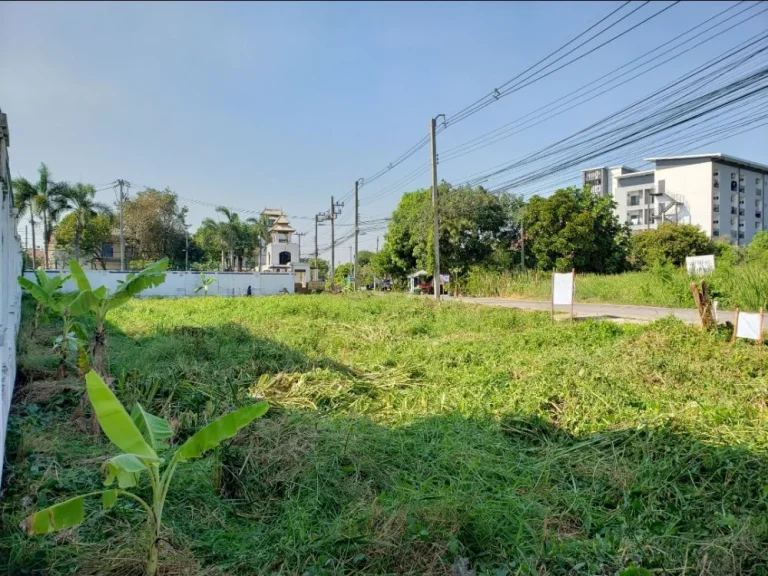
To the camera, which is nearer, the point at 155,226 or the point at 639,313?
the point at 639,313

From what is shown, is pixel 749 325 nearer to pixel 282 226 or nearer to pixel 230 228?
pixel 230 228

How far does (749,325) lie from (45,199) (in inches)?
1387

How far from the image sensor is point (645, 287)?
771 inches

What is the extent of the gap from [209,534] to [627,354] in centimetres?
683

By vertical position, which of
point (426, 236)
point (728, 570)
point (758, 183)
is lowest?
point (728, 570)

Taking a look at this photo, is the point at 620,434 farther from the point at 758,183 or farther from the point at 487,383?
the point at 758,183

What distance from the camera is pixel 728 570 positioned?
271 centimetres

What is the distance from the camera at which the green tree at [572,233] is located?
2734cm

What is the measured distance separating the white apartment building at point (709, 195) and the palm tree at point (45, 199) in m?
47.8

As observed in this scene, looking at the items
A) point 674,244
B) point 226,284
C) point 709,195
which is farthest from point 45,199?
point 709,195

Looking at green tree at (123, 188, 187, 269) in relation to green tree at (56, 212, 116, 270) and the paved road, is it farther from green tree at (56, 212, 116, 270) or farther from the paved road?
the paved road

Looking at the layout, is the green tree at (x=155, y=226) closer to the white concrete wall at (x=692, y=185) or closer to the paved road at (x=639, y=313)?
the paved road at (x=639, y=313)

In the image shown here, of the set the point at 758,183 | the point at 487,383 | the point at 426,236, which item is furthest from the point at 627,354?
the point at 758,183

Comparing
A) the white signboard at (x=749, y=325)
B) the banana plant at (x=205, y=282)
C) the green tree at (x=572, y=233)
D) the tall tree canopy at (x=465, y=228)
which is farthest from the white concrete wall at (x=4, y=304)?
the green tree at (x=572, y=233)
